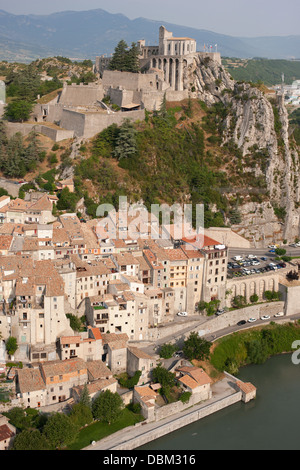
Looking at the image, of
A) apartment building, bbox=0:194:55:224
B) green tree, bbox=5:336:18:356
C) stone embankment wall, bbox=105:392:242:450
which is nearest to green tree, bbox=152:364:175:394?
stone embankment wall, bbox=105:392:242:450

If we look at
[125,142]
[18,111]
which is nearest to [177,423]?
[125,142]

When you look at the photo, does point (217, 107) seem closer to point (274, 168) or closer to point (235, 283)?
point (274, 168)

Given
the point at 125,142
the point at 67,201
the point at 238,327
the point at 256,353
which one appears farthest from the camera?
the point at 125,142

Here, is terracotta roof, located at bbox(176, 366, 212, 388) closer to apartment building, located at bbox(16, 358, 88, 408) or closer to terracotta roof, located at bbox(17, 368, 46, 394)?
apartment building, located at bbox(16, 358, 88, 408)

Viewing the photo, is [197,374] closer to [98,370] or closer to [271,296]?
[98,370]

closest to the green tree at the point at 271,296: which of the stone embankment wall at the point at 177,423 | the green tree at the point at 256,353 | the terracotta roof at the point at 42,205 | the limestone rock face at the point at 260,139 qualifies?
the green tree at the point at 256,353

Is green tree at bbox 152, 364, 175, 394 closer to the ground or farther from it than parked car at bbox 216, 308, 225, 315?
closer to the ground
